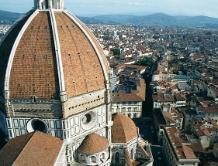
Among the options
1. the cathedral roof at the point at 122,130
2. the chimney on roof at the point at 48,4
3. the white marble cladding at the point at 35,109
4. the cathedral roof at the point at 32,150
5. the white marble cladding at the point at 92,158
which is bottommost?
the white marble cladding at the point at 92,158

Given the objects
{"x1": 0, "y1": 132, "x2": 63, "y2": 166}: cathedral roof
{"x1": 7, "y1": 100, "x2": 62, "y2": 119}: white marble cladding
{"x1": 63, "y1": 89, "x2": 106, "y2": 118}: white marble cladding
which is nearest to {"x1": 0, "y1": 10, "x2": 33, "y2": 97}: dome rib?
{"x1": 7, "y1": 100, "x2": 62, "y2": 119}: white marble cladding

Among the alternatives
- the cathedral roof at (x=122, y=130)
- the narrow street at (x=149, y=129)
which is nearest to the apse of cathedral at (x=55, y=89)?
the cathedral roof at (x=122, y=130)

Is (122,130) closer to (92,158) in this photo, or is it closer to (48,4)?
(92,158)

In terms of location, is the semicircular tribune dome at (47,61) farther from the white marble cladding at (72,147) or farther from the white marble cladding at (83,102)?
the white marble cladding at (72,147)

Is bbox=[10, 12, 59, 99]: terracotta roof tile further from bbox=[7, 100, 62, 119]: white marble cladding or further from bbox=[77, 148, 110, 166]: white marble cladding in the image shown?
bbox=[77, 148, 110, 166]: white marble cladding

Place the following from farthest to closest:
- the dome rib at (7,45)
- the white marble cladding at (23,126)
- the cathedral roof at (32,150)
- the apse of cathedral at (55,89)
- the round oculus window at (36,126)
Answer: the dome rib at (7,45)
the round oculus window at (36,126)
the white marble cladding at (23,126)
the apse of cathedral at (55,89)
the cathedral roof at (32,150)

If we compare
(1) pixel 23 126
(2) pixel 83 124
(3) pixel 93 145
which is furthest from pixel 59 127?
(3) pixel 93 145

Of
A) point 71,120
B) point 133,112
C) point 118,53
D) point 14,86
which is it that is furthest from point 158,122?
point 118,53

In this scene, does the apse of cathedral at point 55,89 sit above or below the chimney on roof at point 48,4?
below
